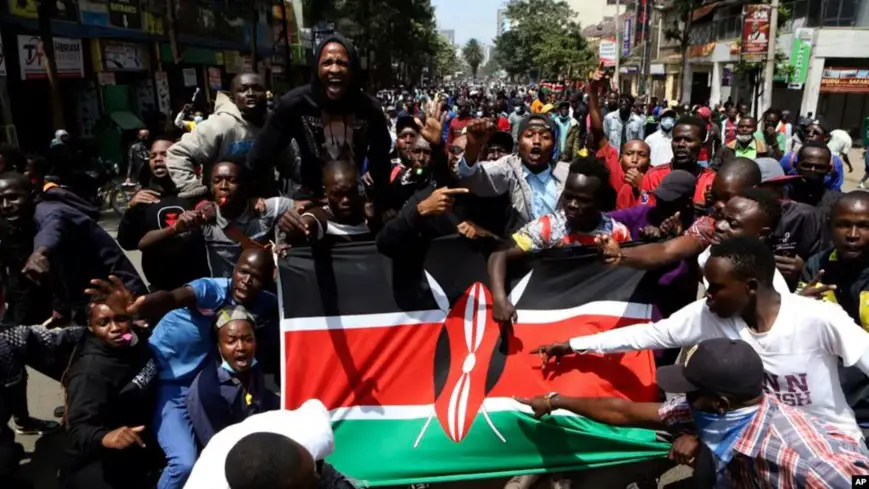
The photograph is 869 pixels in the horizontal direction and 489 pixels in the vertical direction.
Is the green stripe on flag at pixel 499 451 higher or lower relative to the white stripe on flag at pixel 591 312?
lower

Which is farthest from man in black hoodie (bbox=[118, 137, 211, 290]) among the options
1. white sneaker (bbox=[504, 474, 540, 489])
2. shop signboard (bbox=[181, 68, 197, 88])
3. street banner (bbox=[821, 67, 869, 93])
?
street banner (bbox=[821, 67, 869, 93])

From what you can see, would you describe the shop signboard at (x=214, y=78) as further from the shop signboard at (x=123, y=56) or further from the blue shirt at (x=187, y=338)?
the blue shirt at (x=187, y=338)

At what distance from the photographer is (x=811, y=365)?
7.74 feet

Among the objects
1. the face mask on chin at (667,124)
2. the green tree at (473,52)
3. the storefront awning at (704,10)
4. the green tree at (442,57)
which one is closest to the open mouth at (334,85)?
the face mask on chin at (667,124)

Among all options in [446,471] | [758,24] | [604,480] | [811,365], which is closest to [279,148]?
[446,471]

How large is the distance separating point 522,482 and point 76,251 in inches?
114

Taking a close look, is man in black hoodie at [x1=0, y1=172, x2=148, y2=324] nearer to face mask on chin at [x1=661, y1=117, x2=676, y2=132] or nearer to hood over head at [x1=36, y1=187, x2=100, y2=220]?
hood over head at [x1=36, y1=187, x2=100, y2=220]

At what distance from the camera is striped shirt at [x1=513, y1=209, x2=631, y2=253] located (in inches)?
130

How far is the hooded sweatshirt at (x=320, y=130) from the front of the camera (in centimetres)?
370

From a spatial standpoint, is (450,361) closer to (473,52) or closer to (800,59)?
(800,59)

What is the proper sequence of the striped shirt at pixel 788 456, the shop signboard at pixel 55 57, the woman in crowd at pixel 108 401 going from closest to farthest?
the striped shirt at pixel 788 456 → the woman in crowd at pixel 108 401 → the shop signboard at pixel 55 57

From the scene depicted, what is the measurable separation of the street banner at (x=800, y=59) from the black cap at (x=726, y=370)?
26319 mm

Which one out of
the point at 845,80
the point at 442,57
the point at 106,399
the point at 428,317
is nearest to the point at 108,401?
the point at 106,399

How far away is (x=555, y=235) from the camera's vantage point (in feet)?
10.9
